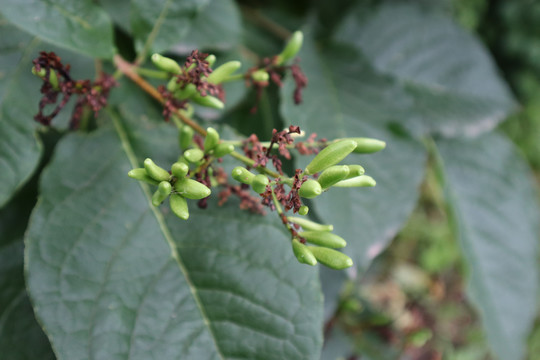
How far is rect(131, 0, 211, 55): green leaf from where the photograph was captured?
84 cm

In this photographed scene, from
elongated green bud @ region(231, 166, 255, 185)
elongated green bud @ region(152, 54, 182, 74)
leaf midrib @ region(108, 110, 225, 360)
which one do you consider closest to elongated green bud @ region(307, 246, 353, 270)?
elongated green bud @ region(231, 166, 255, 185)

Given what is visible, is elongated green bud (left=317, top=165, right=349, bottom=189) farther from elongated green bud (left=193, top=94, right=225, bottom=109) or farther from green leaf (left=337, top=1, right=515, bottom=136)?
green leaf (left=337, top=1, right=515, bottom=136)

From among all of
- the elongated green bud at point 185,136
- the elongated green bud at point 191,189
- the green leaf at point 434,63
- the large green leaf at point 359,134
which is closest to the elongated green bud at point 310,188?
the elongated green bud at point 191,189

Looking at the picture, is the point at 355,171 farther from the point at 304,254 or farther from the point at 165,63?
the point at 165,63

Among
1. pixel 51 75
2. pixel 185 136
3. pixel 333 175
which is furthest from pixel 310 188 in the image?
pixel 51 75

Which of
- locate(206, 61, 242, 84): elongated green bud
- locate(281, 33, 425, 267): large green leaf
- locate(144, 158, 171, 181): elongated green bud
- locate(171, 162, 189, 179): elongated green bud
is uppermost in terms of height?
locate(206, 61, 242, 84): elongated green bud

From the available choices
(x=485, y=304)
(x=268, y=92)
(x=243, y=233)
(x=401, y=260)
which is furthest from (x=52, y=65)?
(x=401, y=260)

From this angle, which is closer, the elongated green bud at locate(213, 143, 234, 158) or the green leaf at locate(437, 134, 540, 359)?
the elongated green bud at locate(213, 143, 234, 158)

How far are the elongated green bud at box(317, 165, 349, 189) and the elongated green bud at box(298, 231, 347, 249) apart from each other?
0.26 feet

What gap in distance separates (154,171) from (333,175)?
0.23 m

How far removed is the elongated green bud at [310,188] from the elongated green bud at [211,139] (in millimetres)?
145

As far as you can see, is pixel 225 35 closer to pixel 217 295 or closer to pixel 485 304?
pixel 217 295

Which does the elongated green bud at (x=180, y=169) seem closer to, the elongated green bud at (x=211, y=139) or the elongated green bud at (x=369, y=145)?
the elongated green bud at (x=211, y=139)

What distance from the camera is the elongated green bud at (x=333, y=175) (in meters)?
0.56
